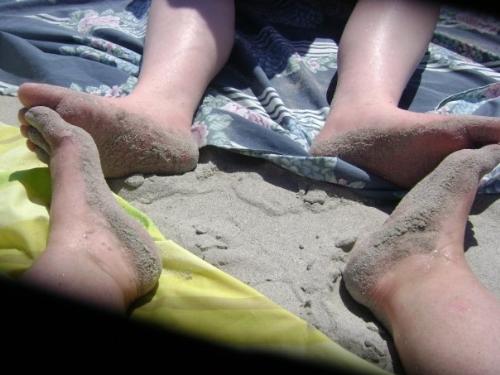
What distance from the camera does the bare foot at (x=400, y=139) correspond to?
1276mm

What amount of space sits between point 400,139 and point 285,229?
12.3 inches

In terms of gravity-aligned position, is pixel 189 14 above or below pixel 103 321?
above

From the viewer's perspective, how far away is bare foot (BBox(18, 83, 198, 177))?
126 centimetres

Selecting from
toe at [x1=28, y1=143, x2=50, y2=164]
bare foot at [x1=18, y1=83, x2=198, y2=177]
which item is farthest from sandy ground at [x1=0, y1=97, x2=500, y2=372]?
toe at [x1=28, y1=143, x2=50, y2=164]

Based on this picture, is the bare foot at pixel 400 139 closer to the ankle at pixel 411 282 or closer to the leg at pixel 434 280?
the leg at pixel 434 280

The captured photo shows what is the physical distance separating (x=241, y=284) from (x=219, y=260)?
10cm

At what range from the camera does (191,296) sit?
1.09m

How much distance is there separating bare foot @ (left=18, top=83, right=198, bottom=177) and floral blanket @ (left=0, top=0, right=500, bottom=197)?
0.37ft

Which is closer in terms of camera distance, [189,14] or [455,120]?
[455,120]

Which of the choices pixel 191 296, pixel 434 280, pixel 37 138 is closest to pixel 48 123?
pixel 37 138

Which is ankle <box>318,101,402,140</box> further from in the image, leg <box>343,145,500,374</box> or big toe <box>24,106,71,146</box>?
big toe <box>24,106,71,146</box>

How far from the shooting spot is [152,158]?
1.36 m

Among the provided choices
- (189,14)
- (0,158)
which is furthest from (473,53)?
(0,158)

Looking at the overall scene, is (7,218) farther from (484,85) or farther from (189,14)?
(484,85)
